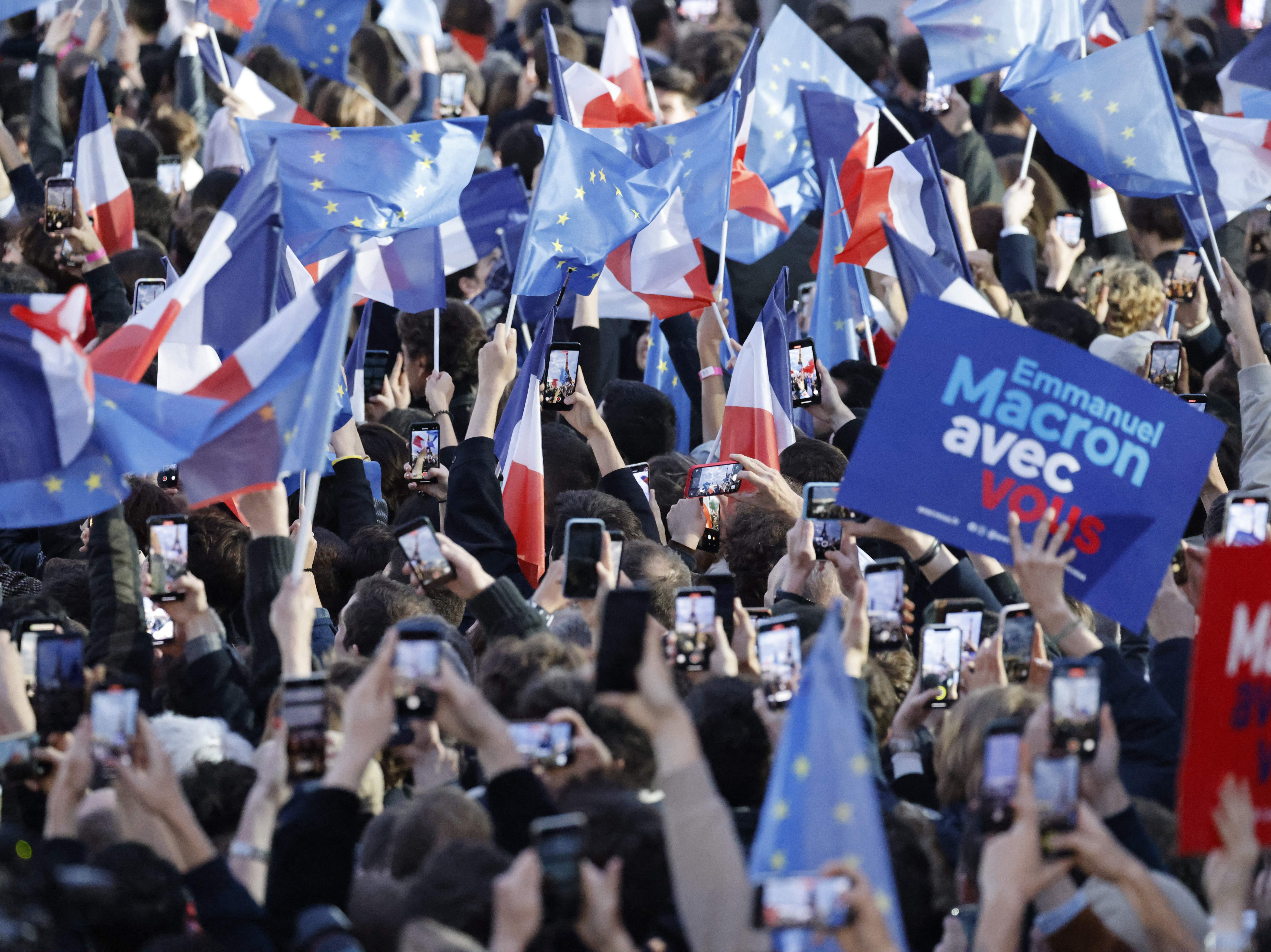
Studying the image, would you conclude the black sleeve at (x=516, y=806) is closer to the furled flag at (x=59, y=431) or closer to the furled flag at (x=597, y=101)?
the furled flag at (x=59, y=431)

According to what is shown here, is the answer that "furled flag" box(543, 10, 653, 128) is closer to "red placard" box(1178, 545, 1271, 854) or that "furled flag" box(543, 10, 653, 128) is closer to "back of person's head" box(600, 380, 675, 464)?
"back of person's head" box(600, 380, 675, 464)

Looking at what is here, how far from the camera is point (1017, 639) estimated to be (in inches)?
182

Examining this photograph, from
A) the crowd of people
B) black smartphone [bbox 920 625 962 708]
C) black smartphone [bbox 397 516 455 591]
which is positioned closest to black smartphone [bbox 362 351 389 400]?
the crowd of people

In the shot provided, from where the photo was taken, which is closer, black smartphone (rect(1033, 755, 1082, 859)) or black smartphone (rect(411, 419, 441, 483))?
black smartphone (rect(1033, 755, 1082, 859))

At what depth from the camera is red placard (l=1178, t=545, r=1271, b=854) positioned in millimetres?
3379

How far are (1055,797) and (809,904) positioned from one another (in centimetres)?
60

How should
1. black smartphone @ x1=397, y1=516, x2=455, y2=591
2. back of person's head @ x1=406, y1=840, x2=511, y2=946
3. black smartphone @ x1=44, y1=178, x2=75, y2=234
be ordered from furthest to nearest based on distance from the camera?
black smartphone @ x1=44, y1=178, x2=75, y2=234
black smartphone @ x1=397, y1=516, x2=455, y2=591
back of person's head @ x1=406, y1=840, x2=511, y2=946

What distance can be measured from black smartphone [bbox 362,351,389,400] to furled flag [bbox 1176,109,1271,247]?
13.1ft

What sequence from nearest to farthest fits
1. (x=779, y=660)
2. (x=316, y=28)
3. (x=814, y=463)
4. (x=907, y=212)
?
(x=779, y=660), (x=814, y=463), (x=907, y=212), (x=316, y=28)

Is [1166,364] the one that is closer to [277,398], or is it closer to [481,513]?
[481,513]

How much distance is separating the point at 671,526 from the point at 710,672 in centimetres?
206

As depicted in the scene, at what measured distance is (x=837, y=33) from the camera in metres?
11.9

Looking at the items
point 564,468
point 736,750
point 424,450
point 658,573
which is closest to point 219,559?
point 424,450

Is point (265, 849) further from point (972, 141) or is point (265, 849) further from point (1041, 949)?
point (972, 141)
